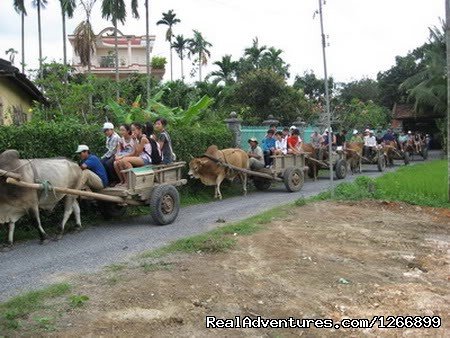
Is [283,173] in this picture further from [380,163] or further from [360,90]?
[360,90]

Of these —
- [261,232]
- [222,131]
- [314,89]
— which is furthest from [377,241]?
[314,89]

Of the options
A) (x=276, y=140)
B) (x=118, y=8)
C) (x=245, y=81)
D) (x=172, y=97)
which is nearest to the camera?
(x=276, y=140)

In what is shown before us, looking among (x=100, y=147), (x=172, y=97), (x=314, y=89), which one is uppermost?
(x=314, y=89)

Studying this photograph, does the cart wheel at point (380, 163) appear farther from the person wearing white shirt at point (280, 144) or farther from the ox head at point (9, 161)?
the ox head at point (9, 161)

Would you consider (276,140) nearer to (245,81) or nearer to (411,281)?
(411,281)

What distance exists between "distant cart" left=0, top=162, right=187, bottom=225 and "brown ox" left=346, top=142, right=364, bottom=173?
10.9 meters

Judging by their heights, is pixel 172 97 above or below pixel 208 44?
below

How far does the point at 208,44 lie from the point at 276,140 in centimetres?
3647

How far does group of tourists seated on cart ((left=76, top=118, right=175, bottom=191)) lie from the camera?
364 inches

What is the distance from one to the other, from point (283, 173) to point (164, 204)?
5362mm

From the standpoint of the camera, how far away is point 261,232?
8602 mm

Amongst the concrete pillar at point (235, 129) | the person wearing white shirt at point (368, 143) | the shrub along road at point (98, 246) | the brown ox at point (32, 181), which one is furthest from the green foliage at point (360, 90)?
the brown ox at point (32, 181)

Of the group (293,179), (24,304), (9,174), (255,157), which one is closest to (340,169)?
(293,179)

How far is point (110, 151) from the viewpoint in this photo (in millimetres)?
9883
